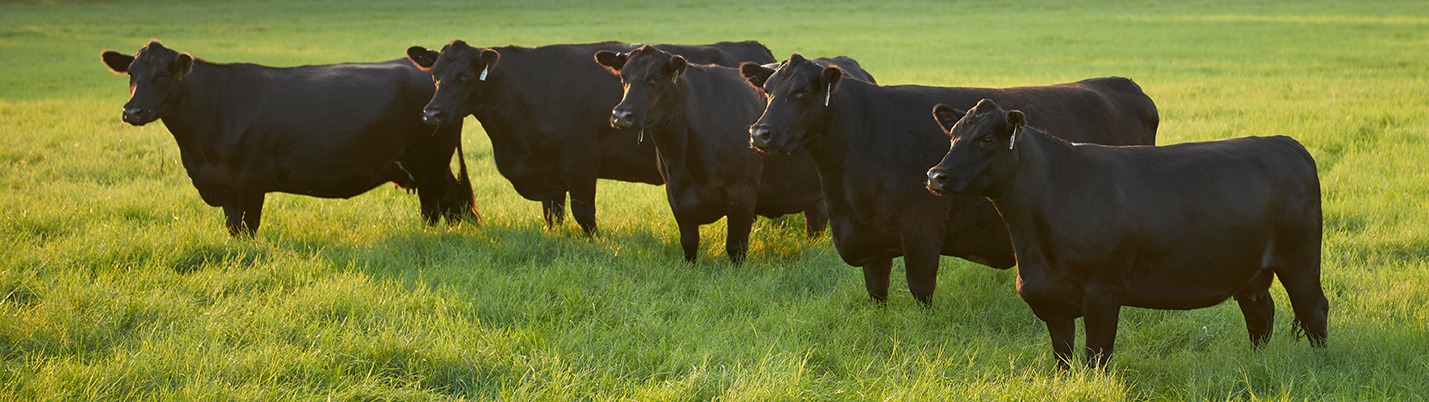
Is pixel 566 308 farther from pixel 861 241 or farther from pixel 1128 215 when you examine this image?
pixel 1128 215

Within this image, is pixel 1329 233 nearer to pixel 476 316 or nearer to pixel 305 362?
pixel 476 316

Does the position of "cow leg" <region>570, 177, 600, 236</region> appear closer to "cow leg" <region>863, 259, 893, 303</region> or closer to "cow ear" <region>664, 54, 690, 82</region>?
"cow ear" <region>664, 54, 690, 82</region>

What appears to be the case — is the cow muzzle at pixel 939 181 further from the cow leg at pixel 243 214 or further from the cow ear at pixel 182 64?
the cow ear at pixel 182 64

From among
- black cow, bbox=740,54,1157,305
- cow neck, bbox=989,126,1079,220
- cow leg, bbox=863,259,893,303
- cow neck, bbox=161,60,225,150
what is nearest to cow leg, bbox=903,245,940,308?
black cow, bbox=740,54,1157,305

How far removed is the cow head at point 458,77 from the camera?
8117 millimetres

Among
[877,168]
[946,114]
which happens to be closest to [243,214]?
[877,168]

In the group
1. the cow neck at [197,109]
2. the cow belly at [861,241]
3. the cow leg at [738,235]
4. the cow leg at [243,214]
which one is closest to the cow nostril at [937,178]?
the cow belly at [861,241]

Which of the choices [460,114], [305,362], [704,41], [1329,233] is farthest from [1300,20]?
[305,362]

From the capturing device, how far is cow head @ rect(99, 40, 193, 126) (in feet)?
25.8

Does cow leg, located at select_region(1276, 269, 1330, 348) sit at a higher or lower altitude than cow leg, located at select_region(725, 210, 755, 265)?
higher

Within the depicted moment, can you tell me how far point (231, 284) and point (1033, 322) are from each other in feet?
14.6

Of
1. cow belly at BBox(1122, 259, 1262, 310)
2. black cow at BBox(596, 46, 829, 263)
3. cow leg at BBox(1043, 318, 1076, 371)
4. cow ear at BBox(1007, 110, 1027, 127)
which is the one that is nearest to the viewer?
cow ear at BBox(1007, 110, 1027, 127)

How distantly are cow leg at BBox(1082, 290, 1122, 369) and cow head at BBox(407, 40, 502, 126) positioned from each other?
15.4 ft

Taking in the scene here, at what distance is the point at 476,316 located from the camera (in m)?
6.14
